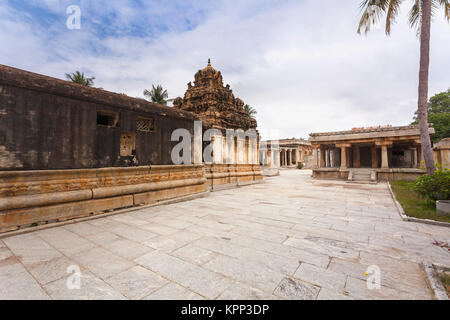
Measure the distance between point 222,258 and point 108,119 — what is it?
4.97 meters

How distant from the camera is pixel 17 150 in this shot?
13.1ft

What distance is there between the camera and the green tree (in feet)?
94.0

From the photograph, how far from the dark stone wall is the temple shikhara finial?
570 cm

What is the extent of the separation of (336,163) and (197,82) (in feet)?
70.5

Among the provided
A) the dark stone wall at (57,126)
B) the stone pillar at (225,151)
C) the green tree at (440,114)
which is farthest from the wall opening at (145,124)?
the green tree at (440,114)

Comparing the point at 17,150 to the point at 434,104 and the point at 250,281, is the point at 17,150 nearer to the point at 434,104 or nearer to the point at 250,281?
the point at 250,281

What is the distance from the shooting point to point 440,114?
96.8 feet

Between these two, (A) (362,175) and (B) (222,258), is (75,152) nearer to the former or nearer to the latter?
(B) (222,258)

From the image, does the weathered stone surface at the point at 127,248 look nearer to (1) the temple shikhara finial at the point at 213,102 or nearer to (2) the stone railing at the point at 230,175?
(2) the stone railing at the point at 230,175

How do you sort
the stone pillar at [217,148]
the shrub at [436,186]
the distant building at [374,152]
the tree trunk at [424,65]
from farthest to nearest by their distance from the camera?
1. the distant building at [374,152]
2. the stone pillar at [217,148]
3. the tree trunk at [424,65]
4. the shrub at [436,186]

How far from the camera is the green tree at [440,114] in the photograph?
94.0ft

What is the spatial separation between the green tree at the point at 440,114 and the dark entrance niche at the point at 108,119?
37.8 m

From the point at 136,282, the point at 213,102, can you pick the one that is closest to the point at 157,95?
the point at 213,102
